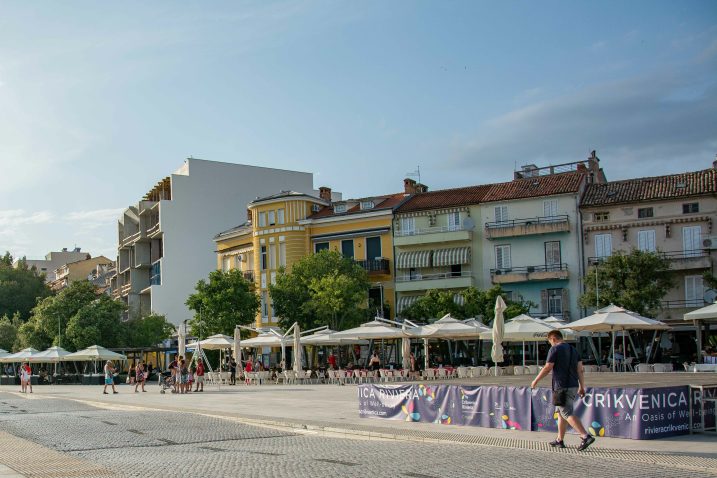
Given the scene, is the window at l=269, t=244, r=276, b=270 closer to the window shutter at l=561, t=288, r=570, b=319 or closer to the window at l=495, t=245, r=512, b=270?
the window at l=495, t=245, r=512, b=270

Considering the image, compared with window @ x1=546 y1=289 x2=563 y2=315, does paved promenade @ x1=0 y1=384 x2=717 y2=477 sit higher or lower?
lower

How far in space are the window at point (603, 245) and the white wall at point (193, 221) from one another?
37.8 metres

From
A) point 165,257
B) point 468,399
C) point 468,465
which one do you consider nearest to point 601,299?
point 468,399

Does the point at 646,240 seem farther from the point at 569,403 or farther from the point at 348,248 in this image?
the point at 569,403

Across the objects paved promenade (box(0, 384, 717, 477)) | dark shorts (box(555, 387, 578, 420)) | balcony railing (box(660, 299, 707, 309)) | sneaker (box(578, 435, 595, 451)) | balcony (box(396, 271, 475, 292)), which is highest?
balcony (box(396, 271, 475, 292))

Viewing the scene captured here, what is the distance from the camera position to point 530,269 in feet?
181

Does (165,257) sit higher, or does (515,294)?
(165,257)

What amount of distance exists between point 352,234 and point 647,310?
21.8 m

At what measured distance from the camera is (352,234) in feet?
205

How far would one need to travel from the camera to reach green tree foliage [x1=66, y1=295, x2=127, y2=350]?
65125 mm

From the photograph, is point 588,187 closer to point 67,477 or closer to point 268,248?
point 268,248

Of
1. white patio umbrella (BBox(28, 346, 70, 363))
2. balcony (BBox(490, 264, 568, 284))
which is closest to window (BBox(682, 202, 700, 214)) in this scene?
balcony (BBox(490, 264, 568, 284))

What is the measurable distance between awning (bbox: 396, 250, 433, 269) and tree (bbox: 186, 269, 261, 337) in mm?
10294

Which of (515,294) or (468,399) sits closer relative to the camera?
(468,399)
